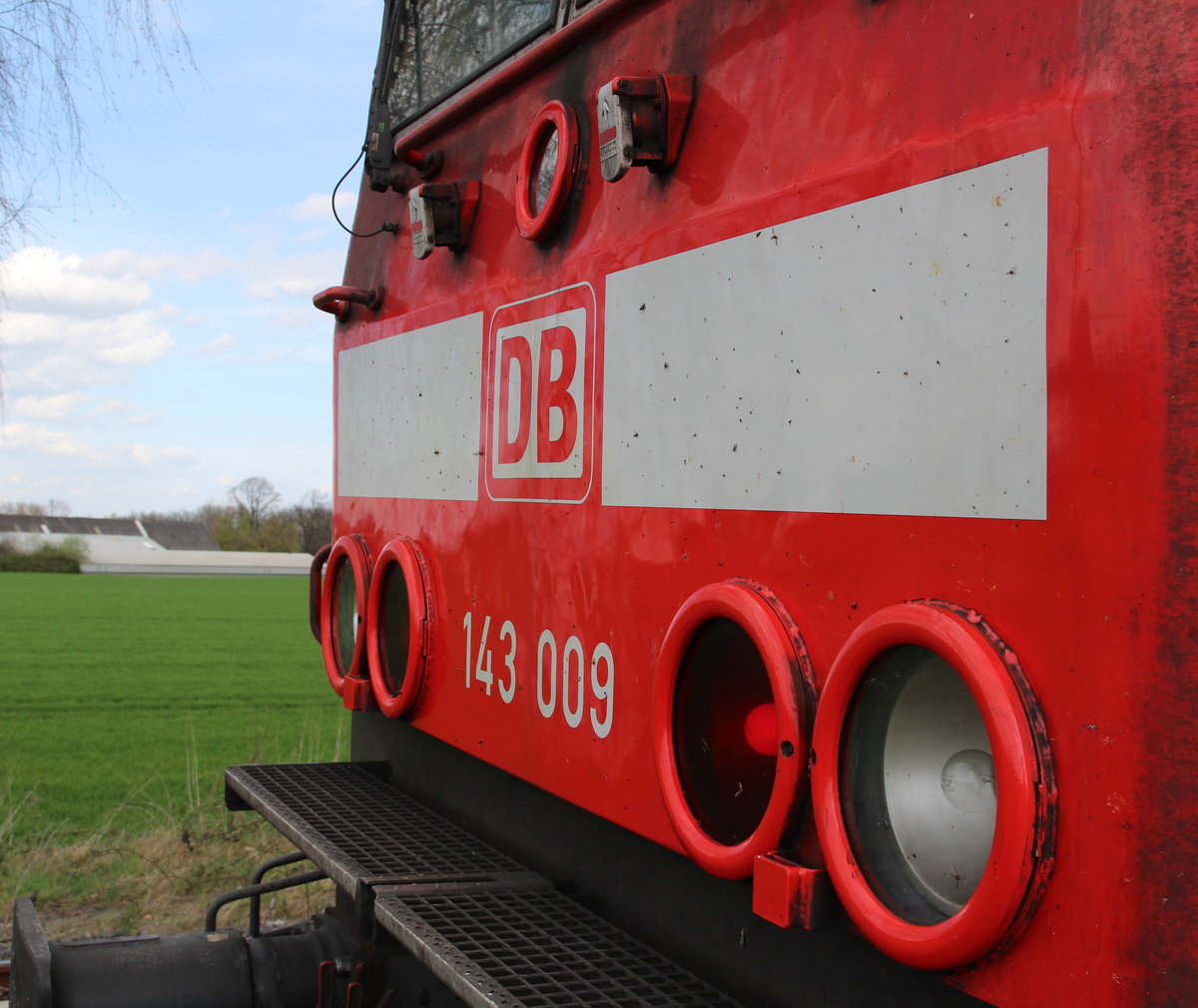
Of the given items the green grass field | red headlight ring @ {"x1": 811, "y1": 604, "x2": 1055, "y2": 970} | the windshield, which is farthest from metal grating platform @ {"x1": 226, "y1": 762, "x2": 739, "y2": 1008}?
the green grass field

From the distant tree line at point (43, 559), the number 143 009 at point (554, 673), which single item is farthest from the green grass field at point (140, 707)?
the distant tree line at point (43, 559)

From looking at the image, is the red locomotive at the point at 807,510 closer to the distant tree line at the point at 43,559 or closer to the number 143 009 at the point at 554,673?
the number 143 009 at the point at 554,673

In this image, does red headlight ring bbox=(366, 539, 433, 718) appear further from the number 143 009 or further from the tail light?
the tail light

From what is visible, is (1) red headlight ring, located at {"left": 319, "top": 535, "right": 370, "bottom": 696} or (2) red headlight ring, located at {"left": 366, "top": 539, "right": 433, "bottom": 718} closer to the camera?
(2) red headlight ring, located at {"left": 366, "top": 539, "right": 433, "bottom": 718}

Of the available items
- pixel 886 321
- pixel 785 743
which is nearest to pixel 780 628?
pixel 785 743

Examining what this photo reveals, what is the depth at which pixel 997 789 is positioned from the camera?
125 centimetres

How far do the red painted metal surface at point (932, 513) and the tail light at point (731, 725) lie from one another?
0.14ft

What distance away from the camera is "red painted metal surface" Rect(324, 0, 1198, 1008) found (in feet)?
3.83

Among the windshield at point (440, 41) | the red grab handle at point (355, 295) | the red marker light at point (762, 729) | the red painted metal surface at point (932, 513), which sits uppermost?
the windshield at point (440, 41)

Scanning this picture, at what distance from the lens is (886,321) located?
4.86 feet

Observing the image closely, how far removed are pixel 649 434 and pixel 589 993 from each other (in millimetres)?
799

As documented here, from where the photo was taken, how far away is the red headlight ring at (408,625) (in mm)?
2734

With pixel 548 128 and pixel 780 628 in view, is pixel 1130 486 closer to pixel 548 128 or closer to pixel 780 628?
pixel 780 628

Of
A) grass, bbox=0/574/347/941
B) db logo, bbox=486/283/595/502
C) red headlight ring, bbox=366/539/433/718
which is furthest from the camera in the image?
grass, bbox=0/574/347/941
